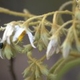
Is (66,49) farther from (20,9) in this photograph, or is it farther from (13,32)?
(20,9)

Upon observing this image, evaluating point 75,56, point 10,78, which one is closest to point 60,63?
point 75,56

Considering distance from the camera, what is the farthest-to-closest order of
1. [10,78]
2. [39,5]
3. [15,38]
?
[39,5]
[10,78]
[15,38]

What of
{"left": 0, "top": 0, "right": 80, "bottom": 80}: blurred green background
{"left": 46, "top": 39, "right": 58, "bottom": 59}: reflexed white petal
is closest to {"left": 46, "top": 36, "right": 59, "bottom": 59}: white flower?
{"left": 46, "top": 39, "right": 58, "bottom": 59}: reflexed white petal

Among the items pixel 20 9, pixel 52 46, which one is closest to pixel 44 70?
pixel 52 46

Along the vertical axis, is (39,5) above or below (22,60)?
above

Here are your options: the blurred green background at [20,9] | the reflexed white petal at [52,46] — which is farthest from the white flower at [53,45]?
the blurred green background at [20,9]

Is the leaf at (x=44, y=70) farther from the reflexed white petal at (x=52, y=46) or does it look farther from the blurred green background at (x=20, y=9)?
the blurred green background at (x=20, y=9)

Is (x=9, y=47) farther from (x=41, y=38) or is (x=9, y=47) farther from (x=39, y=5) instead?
(x=39, y=5)

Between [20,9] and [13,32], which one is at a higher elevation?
[20,9]

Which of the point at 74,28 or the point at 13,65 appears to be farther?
the point at 13,65
